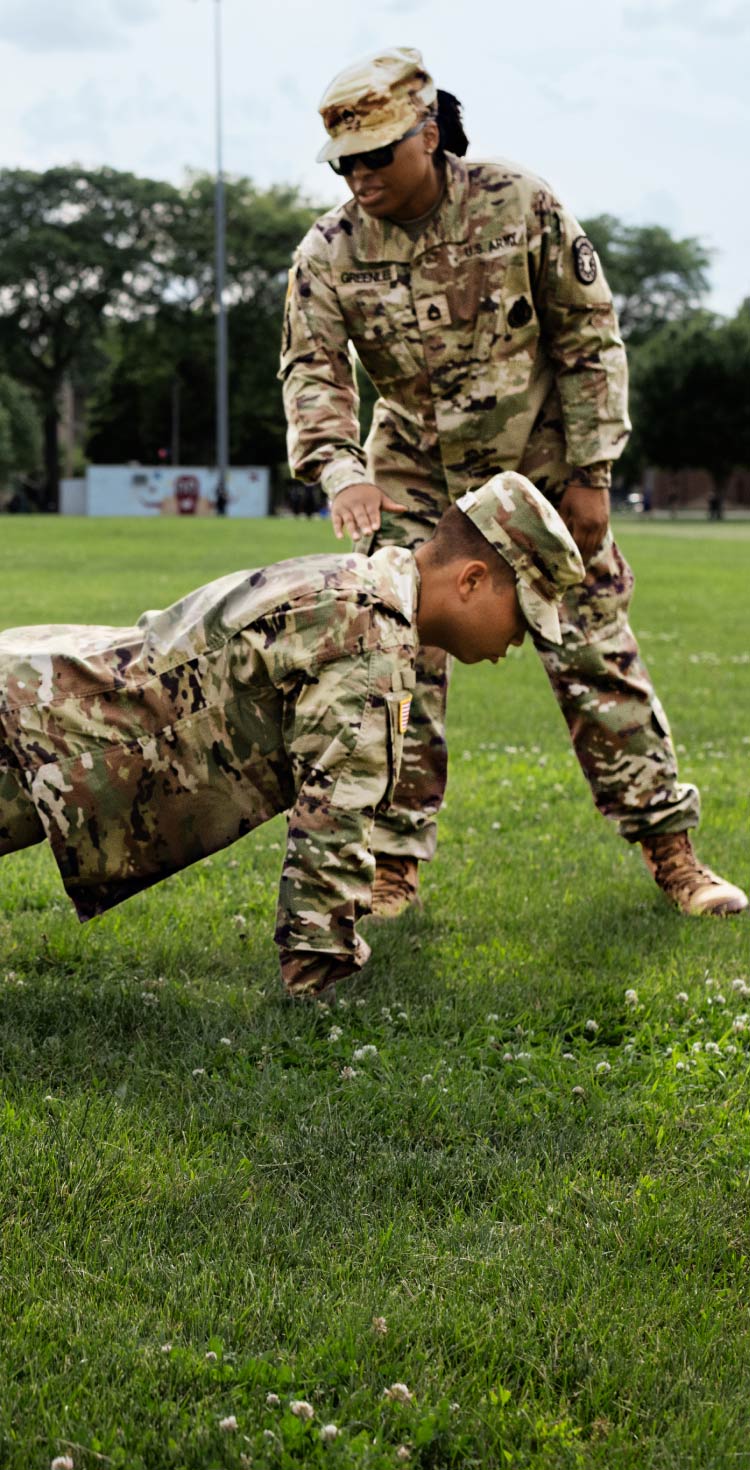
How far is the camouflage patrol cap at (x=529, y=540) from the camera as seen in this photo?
3.84m

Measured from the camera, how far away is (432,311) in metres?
4.93

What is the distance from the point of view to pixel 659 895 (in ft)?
17.6

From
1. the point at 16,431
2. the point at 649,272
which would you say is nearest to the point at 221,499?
the point at 16,431

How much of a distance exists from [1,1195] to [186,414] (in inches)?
3079

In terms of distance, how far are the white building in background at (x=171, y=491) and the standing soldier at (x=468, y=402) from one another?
175ft

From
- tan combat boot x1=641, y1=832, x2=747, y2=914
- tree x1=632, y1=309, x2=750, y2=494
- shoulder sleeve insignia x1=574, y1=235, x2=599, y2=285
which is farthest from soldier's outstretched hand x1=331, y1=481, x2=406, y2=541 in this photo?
tree x1=632, y1=309, x2=750, y2=494

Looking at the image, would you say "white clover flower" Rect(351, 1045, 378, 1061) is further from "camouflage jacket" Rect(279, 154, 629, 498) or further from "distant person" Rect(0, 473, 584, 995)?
"camouflage jacket" Rect(279, 154, 629, 498)

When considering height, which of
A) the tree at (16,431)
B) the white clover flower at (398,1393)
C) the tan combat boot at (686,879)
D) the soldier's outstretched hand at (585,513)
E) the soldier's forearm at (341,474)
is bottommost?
the white clover flower at (398,1393)

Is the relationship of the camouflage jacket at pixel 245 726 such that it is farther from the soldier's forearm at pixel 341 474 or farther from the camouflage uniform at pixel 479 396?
the camouflage uniform at pixel 479 396

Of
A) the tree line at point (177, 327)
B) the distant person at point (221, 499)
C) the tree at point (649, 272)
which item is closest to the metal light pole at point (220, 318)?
the distant person at point (221, 499)

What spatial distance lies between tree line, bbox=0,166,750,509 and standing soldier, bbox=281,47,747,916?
2437 inches

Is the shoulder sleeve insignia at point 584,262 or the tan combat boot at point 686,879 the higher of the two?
the shoulder sleeve insignia at point 584,262

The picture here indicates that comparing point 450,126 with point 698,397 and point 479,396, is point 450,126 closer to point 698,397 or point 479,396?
point 479,396

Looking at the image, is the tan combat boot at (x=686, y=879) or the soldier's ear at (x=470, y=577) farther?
the tan combat boot at (x=686, y=879)
